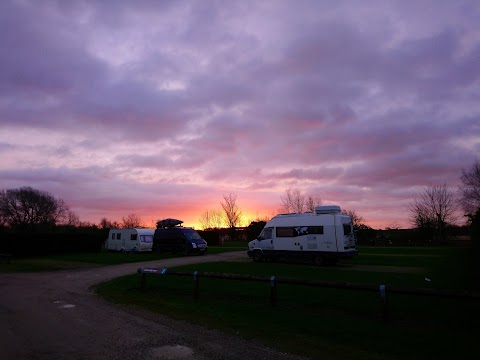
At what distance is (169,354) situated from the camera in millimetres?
5898

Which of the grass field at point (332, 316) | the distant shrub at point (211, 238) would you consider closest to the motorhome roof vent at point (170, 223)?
the distant shrub at point (211, 238)

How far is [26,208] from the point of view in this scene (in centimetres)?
7362

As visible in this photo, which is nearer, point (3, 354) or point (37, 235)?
point (3, 354)

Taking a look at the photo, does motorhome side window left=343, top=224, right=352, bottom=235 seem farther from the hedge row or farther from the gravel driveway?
the hedge row

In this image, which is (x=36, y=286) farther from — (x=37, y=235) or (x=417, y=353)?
(x=37, y=235)

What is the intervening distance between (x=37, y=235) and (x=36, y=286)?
78.4ft

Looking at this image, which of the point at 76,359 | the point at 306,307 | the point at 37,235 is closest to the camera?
the point at 76,359

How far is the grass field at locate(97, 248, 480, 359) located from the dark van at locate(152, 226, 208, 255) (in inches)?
744

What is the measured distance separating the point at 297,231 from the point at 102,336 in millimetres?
17287

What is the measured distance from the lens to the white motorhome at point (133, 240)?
3528 centimetres

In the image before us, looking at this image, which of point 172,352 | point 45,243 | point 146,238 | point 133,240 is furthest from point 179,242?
point 172,352

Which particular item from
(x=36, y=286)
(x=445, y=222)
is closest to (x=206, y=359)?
(x=36, y=286)

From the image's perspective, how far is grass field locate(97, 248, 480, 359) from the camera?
633 centimetres

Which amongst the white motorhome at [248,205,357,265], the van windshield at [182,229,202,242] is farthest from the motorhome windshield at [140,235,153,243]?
the white motorhome at [248,205,357,265]
